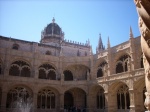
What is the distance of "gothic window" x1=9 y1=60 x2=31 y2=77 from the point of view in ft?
99.2

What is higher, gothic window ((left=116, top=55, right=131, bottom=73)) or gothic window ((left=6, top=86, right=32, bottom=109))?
gothic window ((left=116, top=55, right=131, bottom=73))

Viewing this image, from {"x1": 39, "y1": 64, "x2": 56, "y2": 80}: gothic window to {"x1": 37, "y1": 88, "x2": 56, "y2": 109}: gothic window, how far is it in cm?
238

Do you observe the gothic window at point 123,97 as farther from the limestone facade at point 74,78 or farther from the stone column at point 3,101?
the stone column at point 3,101

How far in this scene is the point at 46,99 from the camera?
102 ft

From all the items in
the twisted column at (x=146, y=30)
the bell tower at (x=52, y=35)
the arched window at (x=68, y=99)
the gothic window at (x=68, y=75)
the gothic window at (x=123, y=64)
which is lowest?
the arched window at (x=68, y=99)

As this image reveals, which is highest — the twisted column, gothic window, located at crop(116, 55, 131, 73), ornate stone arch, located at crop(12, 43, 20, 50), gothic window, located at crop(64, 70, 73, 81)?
ornate stone arch, located at crop(12, 43, 20, 50)

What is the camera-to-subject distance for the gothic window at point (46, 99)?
31.1m

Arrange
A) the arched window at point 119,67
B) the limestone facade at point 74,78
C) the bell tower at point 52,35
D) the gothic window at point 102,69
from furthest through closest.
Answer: the bell tower at point 52,35
the gothic window at point 102,69
the arched window at point 119,67
the limestone facade at point 74,78

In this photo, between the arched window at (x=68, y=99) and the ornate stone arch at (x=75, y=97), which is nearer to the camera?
the ornate stone arch at (x=75, y=97)

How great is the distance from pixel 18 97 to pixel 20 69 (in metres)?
4.14

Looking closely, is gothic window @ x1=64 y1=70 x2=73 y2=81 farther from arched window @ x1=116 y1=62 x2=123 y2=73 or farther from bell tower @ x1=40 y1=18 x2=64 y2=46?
bell tower @ x1=40 y1=18 x2=64 y2=46

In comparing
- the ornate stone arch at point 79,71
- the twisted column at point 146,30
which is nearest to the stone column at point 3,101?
the ornate stone arch at point 79,71

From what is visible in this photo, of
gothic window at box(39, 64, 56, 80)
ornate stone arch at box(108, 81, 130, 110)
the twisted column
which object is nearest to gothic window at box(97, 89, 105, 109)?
ornate stone arch at box(108, 81, 130, 110)

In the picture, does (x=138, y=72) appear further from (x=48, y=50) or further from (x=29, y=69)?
(x=48, y=50)
